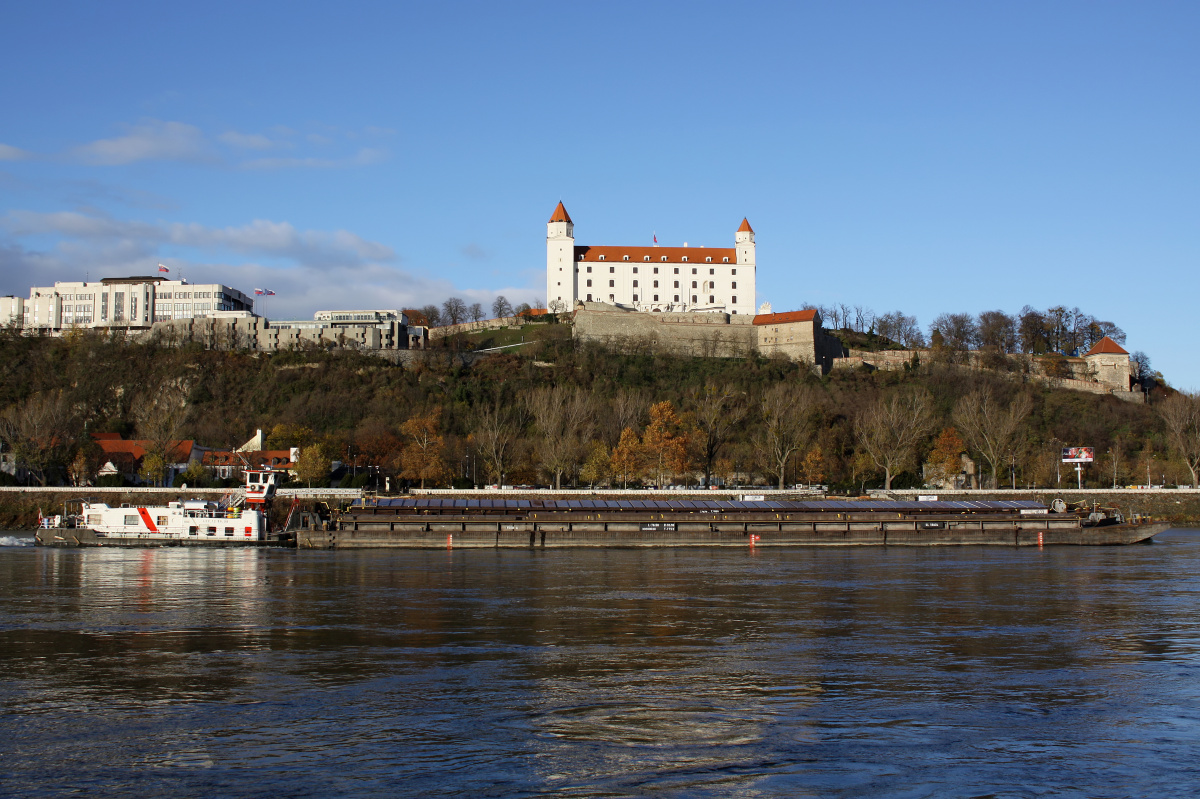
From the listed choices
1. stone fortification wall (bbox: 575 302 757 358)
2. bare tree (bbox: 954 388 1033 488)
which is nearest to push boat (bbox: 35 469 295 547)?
bare tree (bbox: 954 388 1033 488)

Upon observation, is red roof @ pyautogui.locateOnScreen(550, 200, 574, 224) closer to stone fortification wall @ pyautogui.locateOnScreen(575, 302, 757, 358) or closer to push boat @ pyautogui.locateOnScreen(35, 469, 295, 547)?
stone fortification wall @ pyautogui.locateOnScreen(575, 302, 757, 358)

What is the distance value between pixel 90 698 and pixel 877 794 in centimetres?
1357

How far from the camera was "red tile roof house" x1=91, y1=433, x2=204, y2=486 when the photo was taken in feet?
256

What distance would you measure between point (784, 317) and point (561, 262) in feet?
109

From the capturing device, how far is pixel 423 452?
77625 mm

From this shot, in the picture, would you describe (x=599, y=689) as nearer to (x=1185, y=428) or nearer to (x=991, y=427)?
(x=991, y=427)

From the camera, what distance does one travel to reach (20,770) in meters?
12.6

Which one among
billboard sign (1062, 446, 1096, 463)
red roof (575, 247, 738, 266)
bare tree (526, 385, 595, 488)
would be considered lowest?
billboard sign (1062, 446, 1096, 463)

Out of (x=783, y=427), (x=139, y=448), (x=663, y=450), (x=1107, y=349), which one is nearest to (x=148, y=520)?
(x=139, y=448)

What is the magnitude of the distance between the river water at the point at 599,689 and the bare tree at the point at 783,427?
1776 inches

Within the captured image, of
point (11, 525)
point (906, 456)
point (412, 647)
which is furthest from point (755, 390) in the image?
point (412, 647)

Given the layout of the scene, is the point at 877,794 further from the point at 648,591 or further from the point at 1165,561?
the point at 1165,561

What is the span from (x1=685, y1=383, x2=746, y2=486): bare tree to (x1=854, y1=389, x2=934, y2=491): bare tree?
11.5m

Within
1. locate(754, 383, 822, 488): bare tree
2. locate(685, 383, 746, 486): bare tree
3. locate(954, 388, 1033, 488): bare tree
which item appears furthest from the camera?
locate(954, 388, 1033, 488): bare tree
